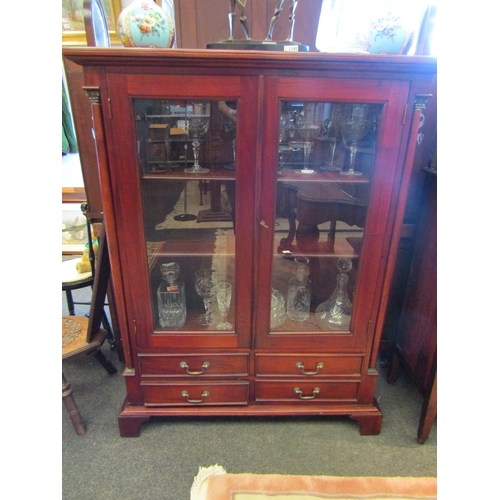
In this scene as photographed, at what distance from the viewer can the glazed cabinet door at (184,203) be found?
98cm

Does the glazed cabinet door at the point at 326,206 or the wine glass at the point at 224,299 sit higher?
the glazed cabinet door at the point at 326,206

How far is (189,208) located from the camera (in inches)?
48.6

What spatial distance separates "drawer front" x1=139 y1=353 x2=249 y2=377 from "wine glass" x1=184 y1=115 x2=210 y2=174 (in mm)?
732

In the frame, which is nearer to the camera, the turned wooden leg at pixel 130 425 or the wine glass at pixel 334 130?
the wine glass at pixel 334 130

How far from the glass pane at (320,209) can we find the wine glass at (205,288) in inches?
10.8

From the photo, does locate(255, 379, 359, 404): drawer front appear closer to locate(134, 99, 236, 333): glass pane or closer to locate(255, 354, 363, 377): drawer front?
locate(255, 354, 363, 377): drawer front

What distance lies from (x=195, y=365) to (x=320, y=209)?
0.81 meters

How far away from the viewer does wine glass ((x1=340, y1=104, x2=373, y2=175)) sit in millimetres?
1047

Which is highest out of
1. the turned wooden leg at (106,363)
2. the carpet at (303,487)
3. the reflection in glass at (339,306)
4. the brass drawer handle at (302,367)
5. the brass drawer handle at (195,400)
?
the reflection in glass at (339,306)

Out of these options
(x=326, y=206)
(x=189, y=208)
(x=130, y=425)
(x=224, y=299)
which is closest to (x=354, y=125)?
(x=326, y=206)

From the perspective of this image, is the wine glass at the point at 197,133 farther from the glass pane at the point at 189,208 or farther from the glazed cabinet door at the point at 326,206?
the glazed cabinet door at the point at 326,206

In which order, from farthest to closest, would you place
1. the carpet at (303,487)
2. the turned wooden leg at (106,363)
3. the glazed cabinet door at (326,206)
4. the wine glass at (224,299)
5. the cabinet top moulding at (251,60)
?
the turned wooden leg at (106,363) < the wine glass at (224,299) < the carpet at (303,487) < the glazed cabinet door at (326,206) < the cabinet top moulding at (251,60)

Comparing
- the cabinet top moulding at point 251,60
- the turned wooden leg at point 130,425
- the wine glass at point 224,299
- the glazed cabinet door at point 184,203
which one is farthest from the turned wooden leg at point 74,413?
the cabinet top moulding at point 251,60

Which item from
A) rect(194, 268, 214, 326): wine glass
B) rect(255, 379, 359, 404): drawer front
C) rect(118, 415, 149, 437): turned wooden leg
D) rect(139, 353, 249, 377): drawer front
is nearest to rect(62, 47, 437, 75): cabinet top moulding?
rect(194, 268, 214, 326): wine glass
